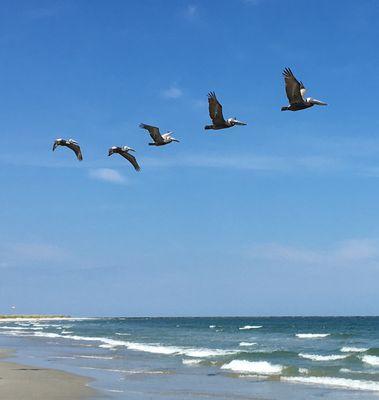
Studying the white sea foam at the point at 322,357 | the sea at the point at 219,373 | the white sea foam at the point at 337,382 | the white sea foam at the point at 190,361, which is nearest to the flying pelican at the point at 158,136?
the sea at the point at 219,373

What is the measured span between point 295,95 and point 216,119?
1.84 metres

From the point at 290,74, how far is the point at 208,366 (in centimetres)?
1480

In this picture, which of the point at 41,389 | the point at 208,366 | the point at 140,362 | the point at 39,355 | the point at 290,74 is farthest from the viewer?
the point at 39,355

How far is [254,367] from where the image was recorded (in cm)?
2531

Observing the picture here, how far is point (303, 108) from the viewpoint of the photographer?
48.2 feet

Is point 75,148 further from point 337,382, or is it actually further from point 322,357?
point 322,357

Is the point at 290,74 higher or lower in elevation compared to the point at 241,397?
higher

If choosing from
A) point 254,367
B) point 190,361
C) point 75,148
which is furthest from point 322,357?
point 75,148

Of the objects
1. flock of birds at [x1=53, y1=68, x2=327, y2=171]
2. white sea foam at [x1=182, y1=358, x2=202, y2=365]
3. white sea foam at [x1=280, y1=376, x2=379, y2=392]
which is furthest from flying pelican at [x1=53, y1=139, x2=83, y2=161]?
Answer: white sea foam at [x1=182, y1=358, x2=202, y2=365]

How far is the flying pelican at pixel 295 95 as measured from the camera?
1409cm

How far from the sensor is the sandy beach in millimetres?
16938

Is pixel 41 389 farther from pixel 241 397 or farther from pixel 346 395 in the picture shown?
pixel 346 395

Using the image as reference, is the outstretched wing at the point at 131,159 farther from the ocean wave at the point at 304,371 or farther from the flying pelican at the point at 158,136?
the ocean wave at the point at 304,371

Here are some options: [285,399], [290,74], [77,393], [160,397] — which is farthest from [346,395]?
[290,74]
